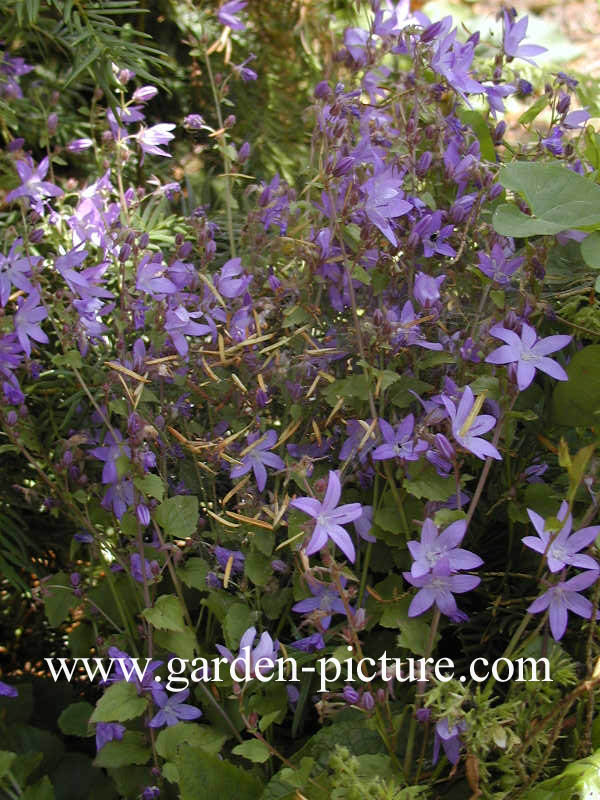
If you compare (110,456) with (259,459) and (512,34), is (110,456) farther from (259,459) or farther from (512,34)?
(512,34)

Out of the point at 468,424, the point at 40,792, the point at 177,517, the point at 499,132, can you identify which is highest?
the point at 499,132

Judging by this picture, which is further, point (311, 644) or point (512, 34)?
point (512, 34)

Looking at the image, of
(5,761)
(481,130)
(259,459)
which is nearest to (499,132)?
(481,130)

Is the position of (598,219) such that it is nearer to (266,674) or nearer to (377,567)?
(377,567)

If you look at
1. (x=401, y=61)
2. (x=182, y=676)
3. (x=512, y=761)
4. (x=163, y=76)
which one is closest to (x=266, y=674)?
(x=182, y=676)

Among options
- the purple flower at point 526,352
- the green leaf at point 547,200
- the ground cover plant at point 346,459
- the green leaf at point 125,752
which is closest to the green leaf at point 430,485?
the ground cover plant at point 346,459

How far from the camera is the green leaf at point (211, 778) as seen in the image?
0.72 metres

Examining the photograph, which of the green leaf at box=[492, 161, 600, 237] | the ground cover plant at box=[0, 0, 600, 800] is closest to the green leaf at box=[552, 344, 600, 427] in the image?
the ground cover plant at box=[0, 0, 600, 800]

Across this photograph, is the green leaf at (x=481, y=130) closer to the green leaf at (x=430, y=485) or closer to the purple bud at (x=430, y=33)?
the purple bud at (x=430, y=33)

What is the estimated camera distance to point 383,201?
0.78m

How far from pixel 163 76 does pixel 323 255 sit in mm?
856

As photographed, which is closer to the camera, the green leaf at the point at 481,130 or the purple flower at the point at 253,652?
the purple flower at the point at 253,652

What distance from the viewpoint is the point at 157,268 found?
2.75 feet

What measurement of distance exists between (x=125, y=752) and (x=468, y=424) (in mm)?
420
